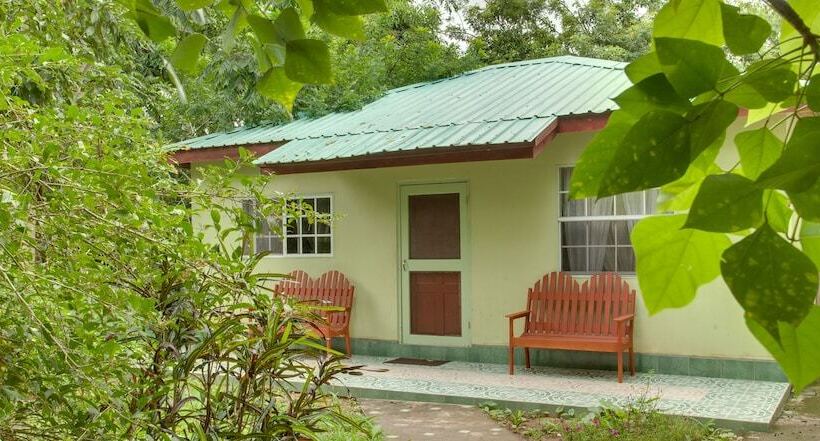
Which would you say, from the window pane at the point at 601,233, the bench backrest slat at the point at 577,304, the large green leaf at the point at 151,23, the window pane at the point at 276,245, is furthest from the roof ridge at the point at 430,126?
the large green leaf at the point at 151,23

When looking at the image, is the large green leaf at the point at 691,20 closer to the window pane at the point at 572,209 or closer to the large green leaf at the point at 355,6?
the large green leaf at the point at 355,6

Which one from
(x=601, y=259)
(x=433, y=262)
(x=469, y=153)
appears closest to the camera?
(x=469, y=153)

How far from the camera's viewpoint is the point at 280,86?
70 centimetres

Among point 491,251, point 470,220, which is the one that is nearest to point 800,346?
point 491,251

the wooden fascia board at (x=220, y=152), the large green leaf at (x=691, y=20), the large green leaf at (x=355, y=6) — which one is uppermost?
the wooden fascia board at (x=220, y=152)

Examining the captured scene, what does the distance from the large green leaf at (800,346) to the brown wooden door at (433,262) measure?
31.3 ft

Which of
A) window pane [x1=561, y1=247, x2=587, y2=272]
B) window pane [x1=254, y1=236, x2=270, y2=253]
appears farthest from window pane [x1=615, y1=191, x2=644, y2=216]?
window pane [x1=254, y1=236, x2=270, y2=253]

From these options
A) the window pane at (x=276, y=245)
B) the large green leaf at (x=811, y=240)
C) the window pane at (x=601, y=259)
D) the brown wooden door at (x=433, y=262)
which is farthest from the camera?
the window pane at (x=276, y=245)

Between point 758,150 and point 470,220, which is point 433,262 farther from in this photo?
point 758,150

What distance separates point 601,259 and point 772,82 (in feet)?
29.3

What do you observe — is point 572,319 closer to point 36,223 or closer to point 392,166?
point 392,166

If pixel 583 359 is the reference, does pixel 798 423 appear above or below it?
below

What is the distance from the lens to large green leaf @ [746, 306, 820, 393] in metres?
0.37

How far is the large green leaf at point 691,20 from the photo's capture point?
468 millimetres
